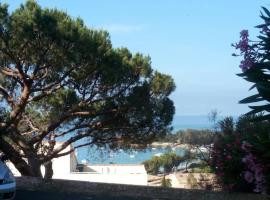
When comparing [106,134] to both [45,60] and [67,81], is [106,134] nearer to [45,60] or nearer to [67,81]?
[67,81]

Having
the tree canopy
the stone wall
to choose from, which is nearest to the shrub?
the tree canopy

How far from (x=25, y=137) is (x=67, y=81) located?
11.8 feet

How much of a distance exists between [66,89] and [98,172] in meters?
26.6

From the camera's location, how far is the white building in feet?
124

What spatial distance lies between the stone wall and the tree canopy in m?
6.92

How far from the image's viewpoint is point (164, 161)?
51312 mm

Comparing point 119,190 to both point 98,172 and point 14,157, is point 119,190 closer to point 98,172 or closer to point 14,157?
point 14,157

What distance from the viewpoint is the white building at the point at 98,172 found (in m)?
37.8

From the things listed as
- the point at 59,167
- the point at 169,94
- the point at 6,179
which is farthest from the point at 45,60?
the point at 59,167

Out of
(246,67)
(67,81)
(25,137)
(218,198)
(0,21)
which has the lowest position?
(218,198)

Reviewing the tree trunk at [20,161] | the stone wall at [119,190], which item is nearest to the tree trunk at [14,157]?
the tree trunk at [20,161]

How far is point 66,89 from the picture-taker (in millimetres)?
19688

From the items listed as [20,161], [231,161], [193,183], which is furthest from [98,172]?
[231,161]

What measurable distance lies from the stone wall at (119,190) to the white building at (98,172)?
70.6 ft
